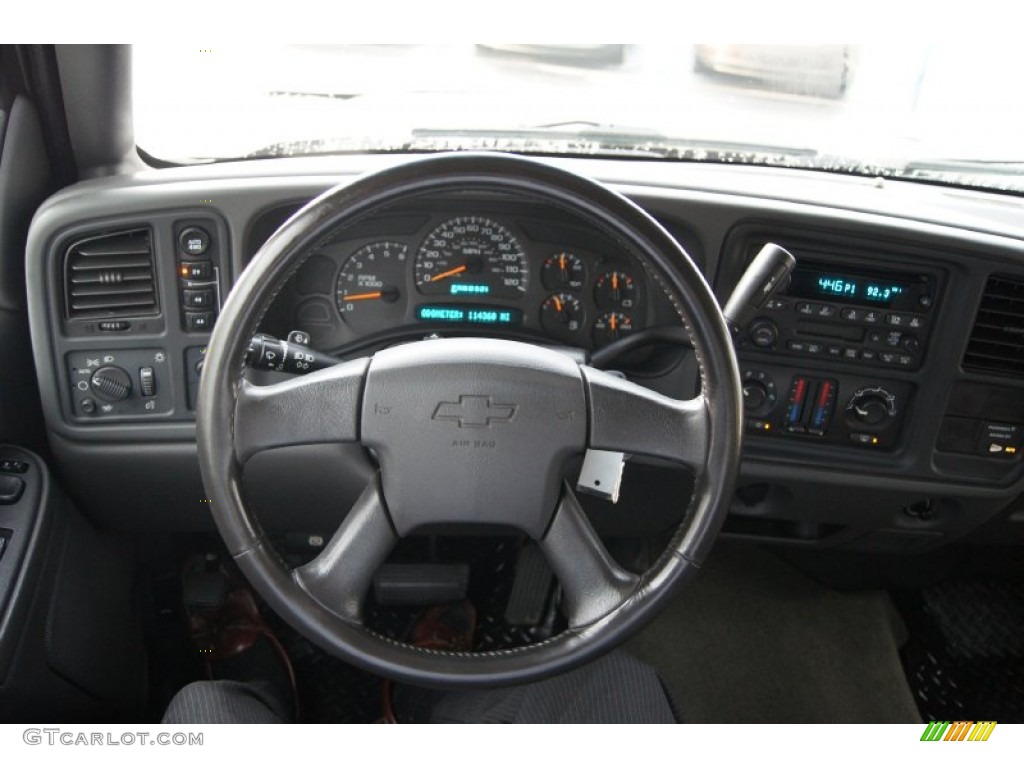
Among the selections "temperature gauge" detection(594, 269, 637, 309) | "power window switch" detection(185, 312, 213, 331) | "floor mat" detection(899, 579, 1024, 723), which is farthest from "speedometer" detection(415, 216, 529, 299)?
"floor mat" detection(899, 579, 1024, 723)

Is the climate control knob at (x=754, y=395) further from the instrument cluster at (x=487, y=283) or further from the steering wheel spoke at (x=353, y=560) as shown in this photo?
the steering wheel spoke at (x=353, y=560)

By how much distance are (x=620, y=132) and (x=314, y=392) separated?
0.97m

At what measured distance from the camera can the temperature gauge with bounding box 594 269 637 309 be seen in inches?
62.8

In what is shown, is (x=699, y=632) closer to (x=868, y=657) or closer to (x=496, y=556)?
(x=868, y=657)

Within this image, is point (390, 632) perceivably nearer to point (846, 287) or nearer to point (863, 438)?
point (863, 438)

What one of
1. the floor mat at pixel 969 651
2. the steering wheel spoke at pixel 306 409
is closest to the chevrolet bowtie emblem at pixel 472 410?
the steering wheel spoke at pixel 306 409

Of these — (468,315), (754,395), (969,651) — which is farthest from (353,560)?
(969,651)

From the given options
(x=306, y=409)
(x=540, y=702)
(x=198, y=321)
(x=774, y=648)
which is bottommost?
(x=774, y=648)

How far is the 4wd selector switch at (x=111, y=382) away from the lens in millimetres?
1592

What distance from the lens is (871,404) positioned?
163cm

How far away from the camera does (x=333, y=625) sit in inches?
42.7

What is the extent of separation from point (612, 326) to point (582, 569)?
0.60 m

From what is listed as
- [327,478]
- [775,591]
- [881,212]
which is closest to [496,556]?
[327,478]

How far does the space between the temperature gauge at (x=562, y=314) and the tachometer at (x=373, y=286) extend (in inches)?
10.4
